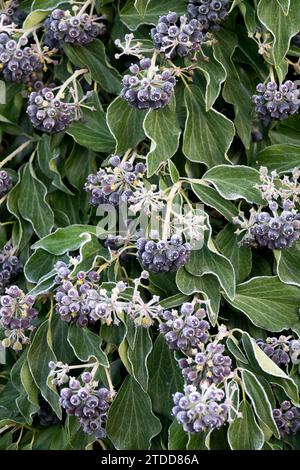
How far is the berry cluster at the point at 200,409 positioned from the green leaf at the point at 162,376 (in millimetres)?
192

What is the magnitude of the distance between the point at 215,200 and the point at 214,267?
116 mm

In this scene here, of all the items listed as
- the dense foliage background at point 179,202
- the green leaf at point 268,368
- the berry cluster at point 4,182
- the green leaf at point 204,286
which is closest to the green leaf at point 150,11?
the dense foliage background at point 179,202

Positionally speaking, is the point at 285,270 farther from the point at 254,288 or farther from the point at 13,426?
the point at 13,426

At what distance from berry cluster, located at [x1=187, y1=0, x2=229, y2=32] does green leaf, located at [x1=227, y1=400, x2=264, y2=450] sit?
0.62 metres

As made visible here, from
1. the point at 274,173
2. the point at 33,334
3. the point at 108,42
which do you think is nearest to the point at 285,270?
the point at 274,173

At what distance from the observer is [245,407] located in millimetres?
1240

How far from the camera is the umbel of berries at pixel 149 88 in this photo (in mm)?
1289

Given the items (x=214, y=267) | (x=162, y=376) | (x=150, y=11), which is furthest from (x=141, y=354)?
(x=150, y=11)

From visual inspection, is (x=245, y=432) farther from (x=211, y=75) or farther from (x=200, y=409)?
(x=211, y=75)

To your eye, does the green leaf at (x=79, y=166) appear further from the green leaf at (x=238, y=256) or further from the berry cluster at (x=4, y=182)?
the green leaf at (x=238, y=256)

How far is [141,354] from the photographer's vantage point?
130 centimetres

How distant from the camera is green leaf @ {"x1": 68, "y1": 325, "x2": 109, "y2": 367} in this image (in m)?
1.29

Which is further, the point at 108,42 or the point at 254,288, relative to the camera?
the point at 108,42

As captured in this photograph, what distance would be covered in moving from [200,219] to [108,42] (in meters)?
0.49
